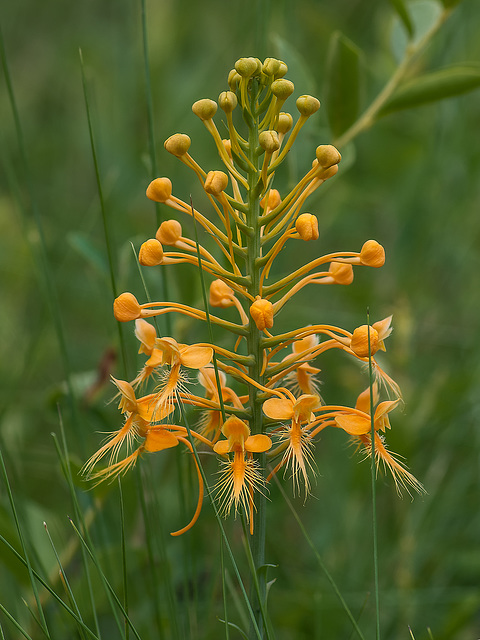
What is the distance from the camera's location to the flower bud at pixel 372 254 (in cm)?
114

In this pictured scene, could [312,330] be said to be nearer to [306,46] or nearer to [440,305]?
[440,305]

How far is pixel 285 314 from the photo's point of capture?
7.59ft

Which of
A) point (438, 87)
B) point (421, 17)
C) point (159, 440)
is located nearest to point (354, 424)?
point (159, 440)

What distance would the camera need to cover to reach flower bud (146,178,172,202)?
1147 mm

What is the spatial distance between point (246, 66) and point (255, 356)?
0.45m

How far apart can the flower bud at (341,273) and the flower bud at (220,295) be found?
7.4 inches

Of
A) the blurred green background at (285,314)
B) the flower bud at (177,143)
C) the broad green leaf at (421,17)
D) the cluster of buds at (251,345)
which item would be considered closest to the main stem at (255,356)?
the cluster of buds at (251,345)

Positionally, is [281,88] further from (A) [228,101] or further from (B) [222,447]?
(B) [222,447]

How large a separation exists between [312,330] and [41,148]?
3.47 meters

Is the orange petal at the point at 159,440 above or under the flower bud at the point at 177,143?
under

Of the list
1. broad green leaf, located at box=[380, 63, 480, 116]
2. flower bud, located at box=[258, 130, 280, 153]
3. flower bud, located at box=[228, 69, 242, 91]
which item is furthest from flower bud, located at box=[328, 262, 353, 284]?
broad green leaf, located at box=[380, 63, 480, 116]

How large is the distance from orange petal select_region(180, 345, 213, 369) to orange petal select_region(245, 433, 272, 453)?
0.13 metres

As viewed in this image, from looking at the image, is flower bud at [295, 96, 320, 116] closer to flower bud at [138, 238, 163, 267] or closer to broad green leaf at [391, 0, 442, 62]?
flower bud at [138, 238, 163, 267]

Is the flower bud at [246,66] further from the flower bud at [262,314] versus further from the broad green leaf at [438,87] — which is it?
the broad green leaf at [438,87]
